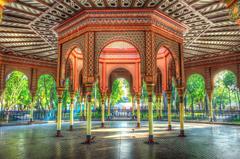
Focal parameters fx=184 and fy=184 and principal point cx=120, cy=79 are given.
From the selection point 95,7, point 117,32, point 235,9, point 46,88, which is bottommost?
point 46,88

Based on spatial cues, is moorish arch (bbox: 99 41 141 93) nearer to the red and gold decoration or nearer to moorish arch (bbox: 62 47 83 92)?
moorish arch (bbox: 62 47 83 92)

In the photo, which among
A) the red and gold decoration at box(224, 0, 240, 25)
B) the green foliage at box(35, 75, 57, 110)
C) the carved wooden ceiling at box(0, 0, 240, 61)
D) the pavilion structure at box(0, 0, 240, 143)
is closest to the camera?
the red and gold decoration at box(224, 0, 240, 25)

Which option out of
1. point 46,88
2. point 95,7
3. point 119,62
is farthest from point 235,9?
point 46,88

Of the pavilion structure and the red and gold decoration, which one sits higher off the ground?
the pavilion structure

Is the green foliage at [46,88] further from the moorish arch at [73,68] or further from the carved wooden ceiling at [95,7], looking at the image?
the moorish arch at [73,68]

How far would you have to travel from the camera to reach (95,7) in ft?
23.6

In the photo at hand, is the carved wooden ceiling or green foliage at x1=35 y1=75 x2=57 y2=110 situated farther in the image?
green foliage at x1=35 y1=75 x2=57 y2=110

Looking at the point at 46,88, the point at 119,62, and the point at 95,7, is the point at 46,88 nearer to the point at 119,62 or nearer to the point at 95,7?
the point at 119,62

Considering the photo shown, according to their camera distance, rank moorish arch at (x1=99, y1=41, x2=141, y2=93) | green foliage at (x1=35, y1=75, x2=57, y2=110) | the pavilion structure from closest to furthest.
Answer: the pavilion structure → moorish arch at (x1=99, y1=41, x2=141, y2=93) → green foliage at (x1=35, y1=75, x2=57, y2=110)

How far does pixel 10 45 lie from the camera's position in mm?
11820

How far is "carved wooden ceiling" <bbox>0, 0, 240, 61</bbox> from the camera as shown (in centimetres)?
688

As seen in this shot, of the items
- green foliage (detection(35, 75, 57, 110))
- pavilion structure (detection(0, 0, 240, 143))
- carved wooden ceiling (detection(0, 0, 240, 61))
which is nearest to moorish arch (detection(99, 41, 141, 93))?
pavilion structure (detection(0, 0, 240, 143))

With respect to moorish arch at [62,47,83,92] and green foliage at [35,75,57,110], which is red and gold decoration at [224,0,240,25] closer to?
moorish arch at [62,47,83,92]

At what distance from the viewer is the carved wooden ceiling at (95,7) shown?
22.6 ft
